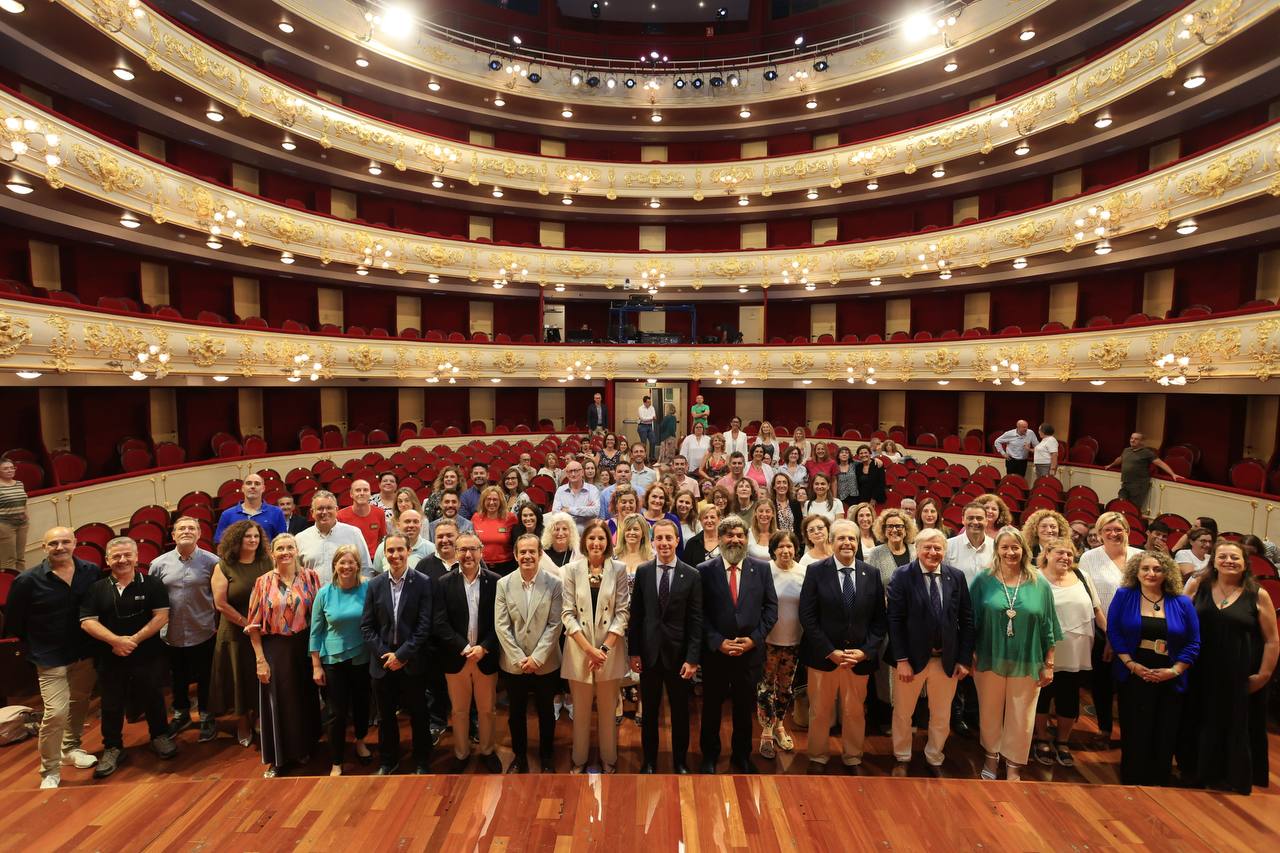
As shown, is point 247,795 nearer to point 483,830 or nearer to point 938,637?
point 483,830

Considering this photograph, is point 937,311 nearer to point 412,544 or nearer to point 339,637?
point 412,544

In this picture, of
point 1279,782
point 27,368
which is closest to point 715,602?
point 1279,782

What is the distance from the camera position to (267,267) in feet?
44.6

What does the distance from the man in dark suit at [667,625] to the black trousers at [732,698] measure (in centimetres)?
14

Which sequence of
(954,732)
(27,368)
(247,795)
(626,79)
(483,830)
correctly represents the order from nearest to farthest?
(483,830)
(247,795)
(954,732)
(27,368)
(626,79)

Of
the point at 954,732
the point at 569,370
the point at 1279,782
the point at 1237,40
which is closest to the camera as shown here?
the point at 1279,782

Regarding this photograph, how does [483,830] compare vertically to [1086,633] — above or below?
below

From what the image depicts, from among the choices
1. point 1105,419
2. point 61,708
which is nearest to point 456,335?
Result: point 61,708

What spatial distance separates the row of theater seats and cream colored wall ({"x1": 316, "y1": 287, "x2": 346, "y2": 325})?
0.88 feet

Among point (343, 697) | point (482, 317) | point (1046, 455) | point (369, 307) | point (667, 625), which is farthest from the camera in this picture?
point (482, 317)

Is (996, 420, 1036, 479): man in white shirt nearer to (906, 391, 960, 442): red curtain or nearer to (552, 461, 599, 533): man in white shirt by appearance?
(906, 391, 960, 442): red curtain

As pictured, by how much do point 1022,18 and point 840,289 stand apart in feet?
23.3

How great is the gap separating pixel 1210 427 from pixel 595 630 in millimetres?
12776

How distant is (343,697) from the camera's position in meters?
3.79
